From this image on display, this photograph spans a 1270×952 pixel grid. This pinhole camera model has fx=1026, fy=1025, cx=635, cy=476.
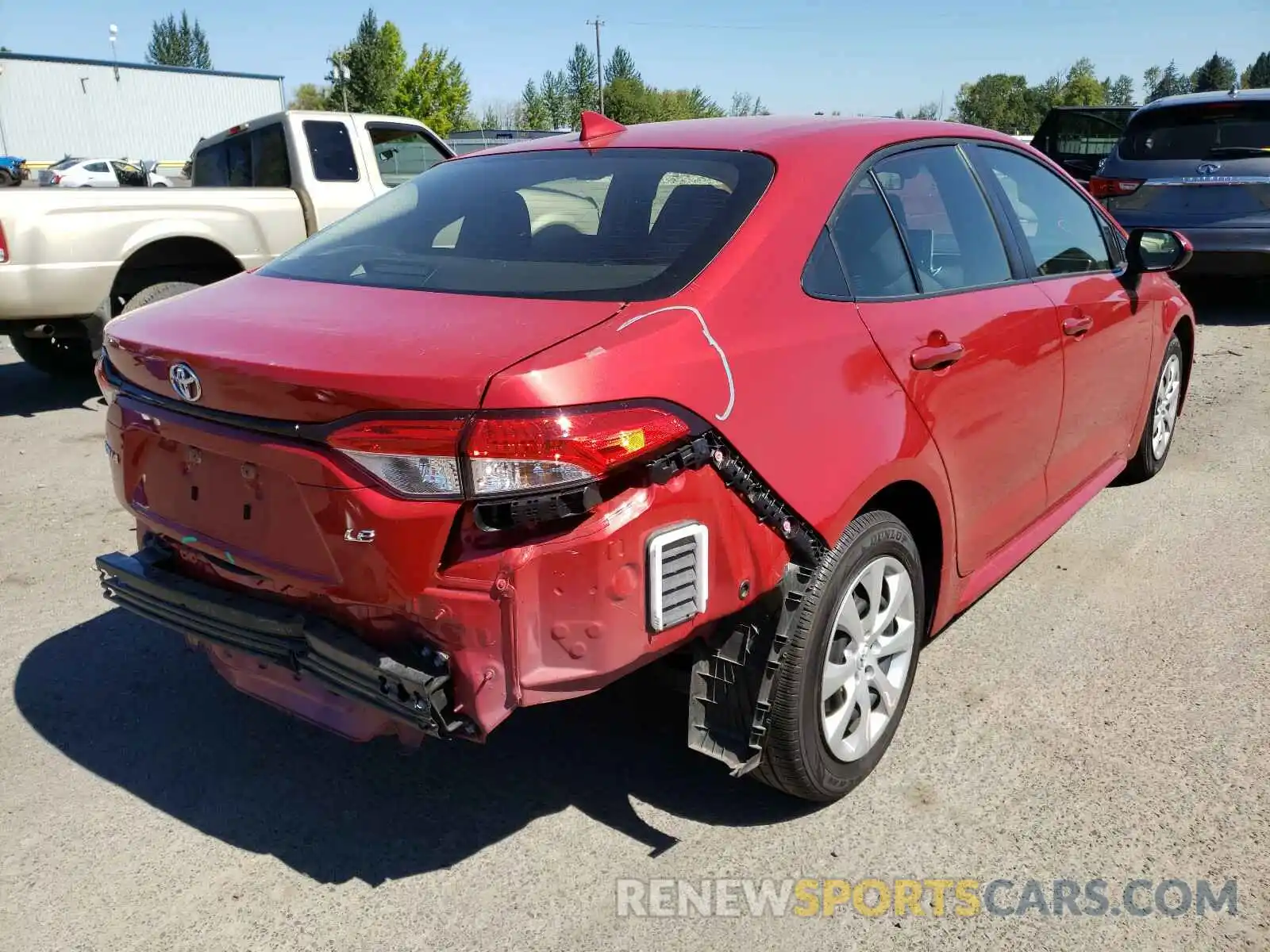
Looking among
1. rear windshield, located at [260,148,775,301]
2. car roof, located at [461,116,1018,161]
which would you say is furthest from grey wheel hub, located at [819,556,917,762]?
car roof, located at [461,116,1018,161]

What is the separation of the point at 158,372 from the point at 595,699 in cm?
161

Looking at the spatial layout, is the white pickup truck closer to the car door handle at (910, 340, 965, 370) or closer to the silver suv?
the car door handle at (910, 340, 965, 370)

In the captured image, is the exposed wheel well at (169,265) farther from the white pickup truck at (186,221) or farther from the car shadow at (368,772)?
the car shadow at (368,772)

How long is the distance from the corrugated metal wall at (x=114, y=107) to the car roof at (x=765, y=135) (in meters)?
48.1

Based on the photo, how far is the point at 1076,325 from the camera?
3631 millimetres

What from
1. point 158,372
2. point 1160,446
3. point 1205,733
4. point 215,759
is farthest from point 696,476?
point 1160,446

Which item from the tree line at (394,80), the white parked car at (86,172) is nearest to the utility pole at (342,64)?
the tree line at (394,80)

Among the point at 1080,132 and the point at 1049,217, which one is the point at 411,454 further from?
the point at 1080,132

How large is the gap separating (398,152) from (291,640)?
24.1 ft

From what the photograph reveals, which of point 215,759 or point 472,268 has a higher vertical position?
point 472,268

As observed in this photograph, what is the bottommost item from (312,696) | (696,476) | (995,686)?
(995,686)

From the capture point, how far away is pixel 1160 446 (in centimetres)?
523

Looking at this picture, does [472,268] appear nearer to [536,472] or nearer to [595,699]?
[536,472]

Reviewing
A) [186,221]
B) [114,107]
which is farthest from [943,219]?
[114,107]
